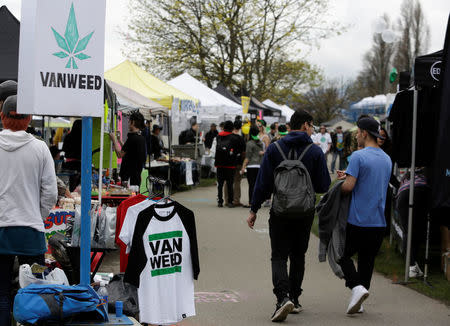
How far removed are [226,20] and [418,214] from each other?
30.9 m

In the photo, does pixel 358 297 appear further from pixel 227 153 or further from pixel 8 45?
pixel 227 153

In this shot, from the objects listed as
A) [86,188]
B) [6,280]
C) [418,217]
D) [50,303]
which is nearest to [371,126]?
[418,217]

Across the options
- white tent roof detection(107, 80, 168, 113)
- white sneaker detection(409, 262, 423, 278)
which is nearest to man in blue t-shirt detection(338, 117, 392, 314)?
white sneaker detection(409, 262, 423, 278)

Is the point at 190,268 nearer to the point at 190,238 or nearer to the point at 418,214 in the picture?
the point at 190,238

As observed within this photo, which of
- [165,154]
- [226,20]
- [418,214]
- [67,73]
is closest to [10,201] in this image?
[67,73]

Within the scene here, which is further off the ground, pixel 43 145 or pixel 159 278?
pixel 43 145

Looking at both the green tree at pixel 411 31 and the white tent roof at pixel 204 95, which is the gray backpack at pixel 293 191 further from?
the green tree at pixel 411 31

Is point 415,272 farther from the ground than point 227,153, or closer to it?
closer to it

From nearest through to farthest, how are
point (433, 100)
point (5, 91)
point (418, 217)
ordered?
point (5, 91) → point (433, 100) → point (418, 217)

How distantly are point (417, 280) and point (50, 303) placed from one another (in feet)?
18.4

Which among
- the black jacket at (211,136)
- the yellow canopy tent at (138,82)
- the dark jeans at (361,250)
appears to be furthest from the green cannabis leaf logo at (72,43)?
the black jacket at (211,136)

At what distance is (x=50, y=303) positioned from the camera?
12.4 ft

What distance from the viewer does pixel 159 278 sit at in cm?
505

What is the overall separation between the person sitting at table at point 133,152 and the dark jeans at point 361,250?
531 cm
